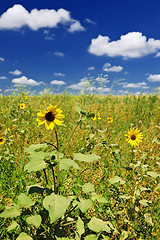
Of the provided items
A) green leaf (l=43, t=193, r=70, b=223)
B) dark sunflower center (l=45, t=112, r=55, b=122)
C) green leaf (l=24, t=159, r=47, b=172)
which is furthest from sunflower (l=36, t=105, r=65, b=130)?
green leaf (l=43, t=193, r=70, b=223)

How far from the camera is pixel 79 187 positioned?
7.03ft

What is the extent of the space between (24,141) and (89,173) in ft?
5.05

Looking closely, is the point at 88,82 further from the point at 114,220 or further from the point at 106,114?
the point at 114,220

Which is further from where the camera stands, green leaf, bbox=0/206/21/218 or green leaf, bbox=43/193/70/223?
green leaf, bbox=0/206/21/218

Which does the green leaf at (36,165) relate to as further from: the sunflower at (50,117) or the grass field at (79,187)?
the sunflower at (50,117)

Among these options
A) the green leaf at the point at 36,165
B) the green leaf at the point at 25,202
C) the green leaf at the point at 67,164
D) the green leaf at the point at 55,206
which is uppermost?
the green leaf at the point at 67,164

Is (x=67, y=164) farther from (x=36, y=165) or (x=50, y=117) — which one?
(x=50, y=117)

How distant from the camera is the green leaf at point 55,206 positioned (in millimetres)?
965

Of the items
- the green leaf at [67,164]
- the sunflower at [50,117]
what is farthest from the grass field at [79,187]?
the sunflower at [50,117]

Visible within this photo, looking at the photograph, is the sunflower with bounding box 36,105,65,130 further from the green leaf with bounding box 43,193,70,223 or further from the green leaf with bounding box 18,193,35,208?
the green leaf with bounding box 18,193,35,208

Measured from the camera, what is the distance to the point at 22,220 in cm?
163

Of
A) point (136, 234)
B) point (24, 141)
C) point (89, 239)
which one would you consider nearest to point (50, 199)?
point (89, 239)

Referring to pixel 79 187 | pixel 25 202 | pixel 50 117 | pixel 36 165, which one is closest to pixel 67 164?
pixel 36 165

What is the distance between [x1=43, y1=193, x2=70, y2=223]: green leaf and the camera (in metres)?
0.96
